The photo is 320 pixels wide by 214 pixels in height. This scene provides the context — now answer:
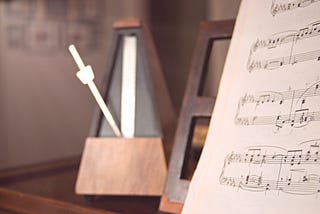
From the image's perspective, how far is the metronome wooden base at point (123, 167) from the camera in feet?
2.99

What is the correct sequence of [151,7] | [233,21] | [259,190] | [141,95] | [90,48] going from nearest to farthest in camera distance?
[259,190] → [233,21] → [141,95] → [90,48] → [151,7]

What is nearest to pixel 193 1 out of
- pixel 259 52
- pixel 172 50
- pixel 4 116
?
pixel 172 50

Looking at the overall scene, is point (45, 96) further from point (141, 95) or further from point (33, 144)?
point (141, 95)

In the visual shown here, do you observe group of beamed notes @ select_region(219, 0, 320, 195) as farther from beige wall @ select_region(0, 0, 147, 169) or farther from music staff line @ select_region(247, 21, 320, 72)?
beige wall @ select_region(0, 0, 147, 169)

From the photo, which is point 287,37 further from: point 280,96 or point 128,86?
point 128,86

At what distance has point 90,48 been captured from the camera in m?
2.82

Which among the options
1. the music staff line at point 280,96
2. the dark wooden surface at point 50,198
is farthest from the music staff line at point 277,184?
the dark wooden surface at point 50,198

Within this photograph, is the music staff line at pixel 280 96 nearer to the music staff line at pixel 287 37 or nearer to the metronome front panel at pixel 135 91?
the music staff line at pixel 287 37

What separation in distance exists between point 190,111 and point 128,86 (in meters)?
0.20

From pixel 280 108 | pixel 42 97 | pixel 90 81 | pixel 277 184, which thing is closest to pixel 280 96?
pixel 280 108

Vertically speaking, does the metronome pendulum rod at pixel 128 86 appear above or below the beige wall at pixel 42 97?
below

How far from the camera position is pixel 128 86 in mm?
993

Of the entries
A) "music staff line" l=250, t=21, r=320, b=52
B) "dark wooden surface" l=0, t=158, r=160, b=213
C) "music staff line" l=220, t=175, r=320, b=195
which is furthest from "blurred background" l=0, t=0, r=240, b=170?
"music staff line" l=220, t=175, r=320, b=195

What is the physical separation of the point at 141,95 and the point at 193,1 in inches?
104
